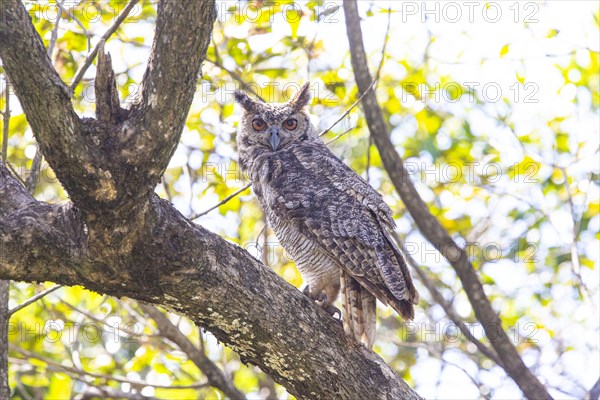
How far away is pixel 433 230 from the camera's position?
546 cm

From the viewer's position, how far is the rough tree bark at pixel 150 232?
2.38m

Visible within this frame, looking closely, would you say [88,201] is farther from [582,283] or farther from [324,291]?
[582,283]

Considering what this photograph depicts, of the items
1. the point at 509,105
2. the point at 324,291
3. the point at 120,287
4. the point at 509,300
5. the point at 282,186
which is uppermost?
the point at 509,105

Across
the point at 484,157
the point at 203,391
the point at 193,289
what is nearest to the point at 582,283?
the point at 484,157

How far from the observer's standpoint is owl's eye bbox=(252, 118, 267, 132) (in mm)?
5172

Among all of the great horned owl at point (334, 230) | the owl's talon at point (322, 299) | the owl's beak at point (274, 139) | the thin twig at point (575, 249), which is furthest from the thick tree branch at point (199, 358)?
the thin twig at point (575, 249)

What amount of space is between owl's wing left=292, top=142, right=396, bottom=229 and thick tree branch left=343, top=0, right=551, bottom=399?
86cm

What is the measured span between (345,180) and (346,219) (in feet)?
1.09

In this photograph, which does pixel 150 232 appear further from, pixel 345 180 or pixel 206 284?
pixel 345 180

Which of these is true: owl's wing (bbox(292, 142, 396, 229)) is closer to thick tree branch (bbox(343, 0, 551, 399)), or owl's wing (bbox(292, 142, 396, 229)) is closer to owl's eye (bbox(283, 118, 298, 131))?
owl's eye (bbox(283, 118, 298, 131))

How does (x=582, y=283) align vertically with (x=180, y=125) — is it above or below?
above

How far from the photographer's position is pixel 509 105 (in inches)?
275

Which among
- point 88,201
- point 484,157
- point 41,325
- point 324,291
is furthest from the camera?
point 484,157

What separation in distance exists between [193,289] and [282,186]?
1562 mm
